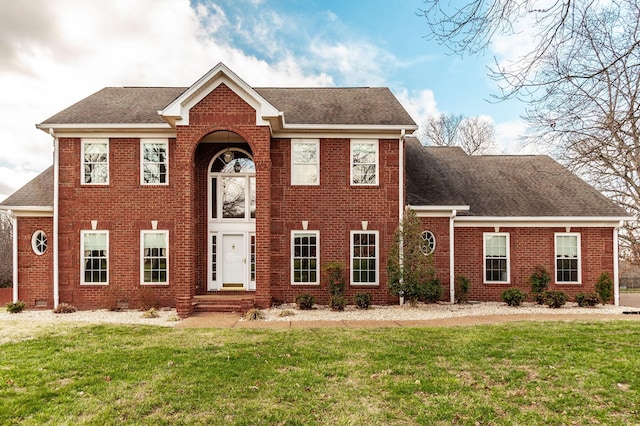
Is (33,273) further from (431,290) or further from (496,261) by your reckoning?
(496,261)

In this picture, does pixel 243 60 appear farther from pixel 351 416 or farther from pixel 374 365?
pixel 351 416

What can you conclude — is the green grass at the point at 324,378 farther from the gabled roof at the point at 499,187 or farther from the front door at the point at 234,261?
the gabled roof at the point at 499,187

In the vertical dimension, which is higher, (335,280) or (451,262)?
(451,262)

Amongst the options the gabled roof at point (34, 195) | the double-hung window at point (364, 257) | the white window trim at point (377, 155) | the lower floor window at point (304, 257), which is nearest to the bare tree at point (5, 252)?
the gabled roof at point (34, 195)

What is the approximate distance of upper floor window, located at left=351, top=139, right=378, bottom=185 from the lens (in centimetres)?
1366

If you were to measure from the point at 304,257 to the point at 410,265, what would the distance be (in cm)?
360

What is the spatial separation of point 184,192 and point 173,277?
3.23m

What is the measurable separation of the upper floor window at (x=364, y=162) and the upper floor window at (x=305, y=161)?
4.16 feet

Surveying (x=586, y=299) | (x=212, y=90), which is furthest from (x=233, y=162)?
(x=586, y=299)

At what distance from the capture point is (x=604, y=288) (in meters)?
14.2

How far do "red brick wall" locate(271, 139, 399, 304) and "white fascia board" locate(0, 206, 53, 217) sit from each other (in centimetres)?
783

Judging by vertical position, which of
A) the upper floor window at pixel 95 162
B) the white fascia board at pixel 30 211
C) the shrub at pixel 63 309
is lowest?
the shrub at pixel 63 309

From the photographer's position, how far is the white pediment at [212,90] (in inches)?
469

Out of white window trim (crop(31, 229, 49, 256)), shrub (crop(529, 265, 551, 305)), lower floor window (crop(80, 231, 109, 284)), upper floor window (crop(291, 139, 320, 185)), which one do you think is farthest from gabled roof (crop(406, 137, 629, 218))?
white window trim (crop(31, 229, 49, 256))
